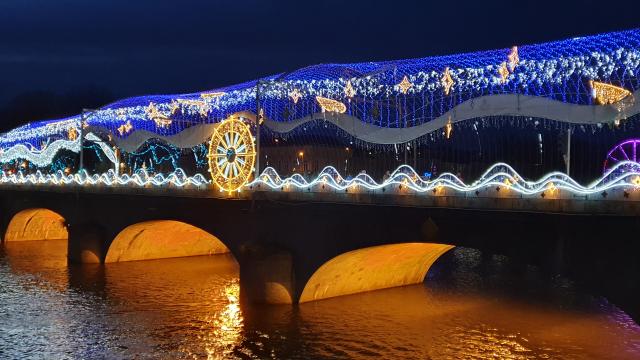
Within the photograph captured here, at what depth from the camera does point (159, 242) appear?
3947 centimetres

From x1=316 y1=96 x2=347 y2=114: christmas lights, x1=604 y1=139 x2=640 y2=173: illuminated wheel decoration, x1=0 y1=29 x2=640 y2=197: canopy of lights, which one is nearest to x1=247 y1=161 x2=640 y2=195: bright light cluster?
x1=0 y1=29 x2=640 y2=197: canopy of lights

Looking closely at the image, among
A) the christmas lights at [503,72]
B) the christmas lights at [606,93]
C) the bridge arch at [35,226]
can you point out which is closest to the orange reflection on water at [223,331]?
the christmas lights at [503,72]

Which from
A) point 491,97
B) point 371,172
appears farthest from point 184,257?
point 491,97

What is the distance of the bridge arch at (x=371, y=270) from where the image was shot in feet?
82.9

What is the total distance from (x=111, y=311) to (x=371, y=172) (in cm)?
1330

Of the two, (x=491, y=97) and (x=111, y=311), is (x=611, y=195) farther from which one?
(x=111, y=311)

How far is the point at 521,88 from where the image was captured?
19.9 metres

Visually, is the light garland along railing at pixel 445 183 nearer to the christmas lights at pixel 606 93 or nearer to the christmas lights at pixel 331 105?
the christmas lights at pixel 606 93

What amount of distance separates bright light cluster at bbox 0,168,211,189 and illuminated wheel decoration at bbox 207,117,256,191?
1614mm

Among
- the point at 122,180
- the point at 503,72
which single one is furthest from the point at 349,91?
the point at 122,180

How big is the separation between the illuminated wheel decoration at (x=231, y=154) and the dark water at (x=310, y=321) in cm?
476

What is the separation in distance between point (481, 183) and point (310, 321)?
7.92m

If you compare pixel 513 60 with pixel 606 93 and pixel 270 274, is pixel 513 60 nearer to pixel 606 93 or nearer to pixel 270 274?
pixel 606 93

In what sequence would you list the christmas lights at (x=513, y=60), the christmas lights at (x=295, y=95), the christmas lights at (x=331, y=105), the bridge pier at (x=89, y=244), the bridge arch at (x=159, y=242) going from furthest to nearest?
the bridge pier at (x=89, y=244) → the bridge arch at (x=159, y=242) → the christmas lights at (x=295, y=95) → the christmas lights at (x=331, y=105) → the christmas lights at (x=513, y=60)
